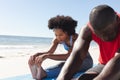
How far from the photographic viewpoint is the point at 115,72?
203 centimetres

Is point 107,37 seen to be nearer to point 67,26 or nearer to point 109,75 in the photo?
point 109,75

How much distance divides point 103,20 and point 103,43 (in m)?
0.45

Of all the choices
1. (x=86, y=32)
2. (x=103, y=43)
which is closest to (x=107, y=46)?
(x=103, y=43)

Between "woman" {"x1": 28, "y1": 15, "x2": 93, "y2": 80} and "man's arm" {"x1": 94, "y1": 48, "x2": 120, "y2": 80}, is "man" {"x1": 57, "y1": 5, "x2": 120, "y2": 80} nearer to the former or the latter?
"man's arm" {"x1": 94, "y1": 48, "x2": 120, "y2": 80}

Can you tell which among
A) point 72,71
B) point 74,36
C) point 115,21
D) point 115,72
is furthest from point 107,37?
point 74,36

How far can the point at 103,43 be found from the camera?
97.7 inches

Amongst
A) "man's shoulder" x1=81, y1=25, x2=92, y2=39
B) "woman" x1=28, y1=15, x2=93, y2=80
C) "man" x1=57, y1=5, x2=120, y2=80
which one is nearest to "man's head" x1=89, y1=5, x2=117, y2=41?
"man" x1=57, y1=5, x2=120, y2=80

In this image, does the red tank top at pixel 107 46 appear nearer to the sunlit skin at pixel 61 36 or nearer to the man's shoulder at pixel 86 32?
the man's shoulder at pixel 86 32

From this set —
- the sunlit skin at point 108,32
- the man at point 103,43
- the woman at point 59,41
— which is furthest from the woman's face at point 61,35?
the sunlit skin at point 108,32

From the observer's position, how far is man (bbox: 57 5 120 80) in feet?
6.72

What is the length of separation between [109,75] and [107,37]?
31cm

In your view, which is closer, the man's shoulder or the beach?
the man's shoulder

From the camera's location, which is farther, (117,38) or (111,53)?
(111,53)

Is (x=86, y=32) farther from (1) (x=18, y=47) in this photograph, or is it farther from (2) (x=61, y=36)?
(1) (x=18, y=47)
